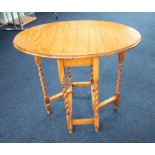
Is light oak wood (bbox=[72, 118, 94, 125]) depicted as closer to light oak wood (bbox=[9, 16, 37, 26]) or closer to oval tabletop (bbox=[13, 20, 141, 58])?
oval tabletop (bbox=[13, 20, 141, 58])

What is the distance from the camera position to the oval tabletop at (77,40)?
3.56ft

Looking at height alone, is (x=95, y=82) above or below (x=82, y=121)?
above

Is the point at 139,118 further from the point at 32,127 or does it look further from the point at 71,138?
the point at 32,127

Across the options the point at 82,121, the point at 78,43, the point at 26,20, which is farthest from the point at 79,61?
the point at 26,20

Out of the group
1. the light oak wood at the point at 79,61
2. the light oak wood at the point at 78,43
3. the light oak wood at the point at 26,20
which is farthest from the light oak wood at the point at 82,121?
the light oak wood at the point at 26,20

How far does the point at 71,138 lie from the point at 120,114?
19.3 inches

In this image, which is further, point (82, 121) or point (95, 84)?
point (82, 121)

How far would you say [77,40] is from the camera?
1.24m

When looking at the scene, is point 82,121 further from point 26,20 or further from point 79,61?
point 26,20

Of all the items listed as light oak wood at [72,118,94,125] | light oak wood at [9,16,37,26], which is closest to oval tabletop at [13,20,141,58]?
light oak wood at [72,118,94,125]

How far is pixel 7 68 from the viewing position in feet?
8.43

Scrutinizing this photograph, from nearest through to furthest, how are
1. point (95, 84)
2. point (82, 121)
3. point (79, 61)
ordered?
point (79, 61) → point (95, 84) → point (82, 121)

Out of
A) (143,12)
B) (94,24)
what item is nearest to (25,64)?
(94,24)

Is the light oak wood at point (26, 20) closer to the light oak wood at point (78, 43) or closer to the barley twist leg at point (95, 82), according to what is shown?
the light oak wood at point (78, 43)
